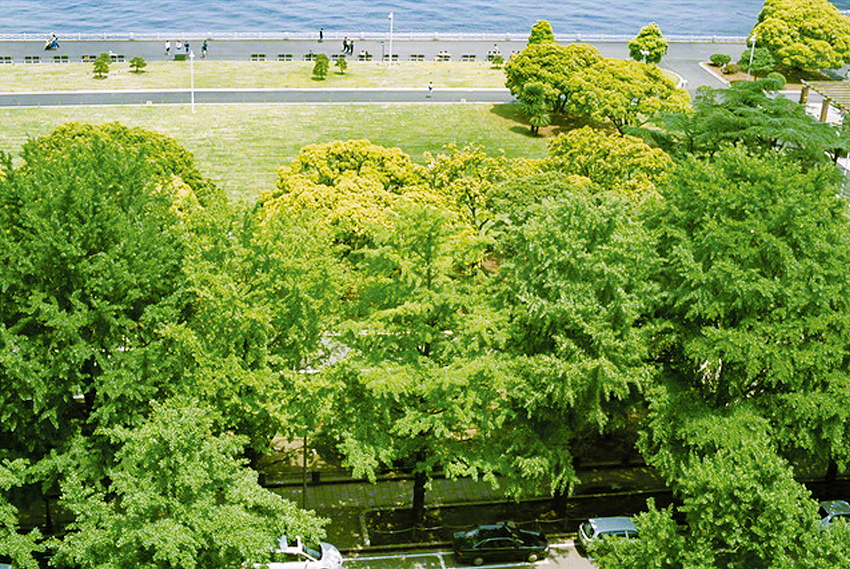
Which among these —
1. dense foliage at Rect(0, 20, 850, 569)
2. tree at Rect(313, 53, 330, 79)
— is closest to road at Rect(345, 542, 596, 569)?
dense foliage at Rect(0, 20, 850, 569)

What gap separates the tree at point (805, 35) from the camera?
322 ft

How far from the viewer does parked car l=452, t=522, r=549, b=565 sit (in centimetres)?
3434

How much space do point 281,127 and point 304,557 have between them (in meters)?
55.2

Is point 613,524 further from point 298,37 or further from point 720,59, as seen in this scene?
point 298,37

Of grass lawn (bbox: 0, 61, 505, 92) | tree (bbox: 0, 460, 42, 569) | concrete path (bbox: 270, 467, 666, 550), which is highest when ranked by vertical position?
grass lawn (bbox: 0, 61, 505, 92)

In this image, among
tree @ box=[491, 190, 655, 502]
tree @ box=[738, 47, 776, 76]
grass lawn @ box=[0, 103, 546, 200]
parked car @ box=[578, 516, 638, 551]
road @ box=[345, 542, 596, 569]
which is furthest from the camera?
tree @ box=[738, 47, 776, 76]

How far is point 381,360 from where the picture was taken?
32219mm

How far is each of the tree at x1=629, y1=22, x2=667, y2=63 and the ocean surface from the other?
1437 inches

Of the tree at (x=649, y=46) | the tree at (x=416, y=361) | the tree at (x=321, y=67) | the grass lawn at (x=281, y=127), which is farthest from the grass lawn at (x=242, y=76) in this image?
the tree at (x=416, y=361)

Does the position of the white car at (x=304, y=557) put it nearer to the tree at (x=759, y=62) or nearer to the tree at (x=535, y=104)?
the tree at (x=535, y=104)

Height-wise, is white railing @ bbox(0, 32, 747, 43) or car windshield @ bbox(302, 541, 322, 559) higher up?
white railing @ bbox(0, 32, 747, 43)

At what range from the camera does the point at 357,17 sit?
142375 mm

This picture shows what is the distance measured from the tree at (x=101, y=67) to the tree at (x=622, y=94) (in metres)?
47.0

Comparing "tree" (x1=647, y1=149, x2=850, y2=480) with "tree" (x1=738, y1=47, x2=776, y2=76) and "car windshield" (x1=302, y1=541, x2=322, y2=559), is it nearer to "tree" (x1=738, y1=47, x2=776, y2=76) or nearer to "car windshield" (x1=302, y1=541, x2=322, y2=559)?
"car windshield" (x1=302, y1=541, x2=322, y2=559)
